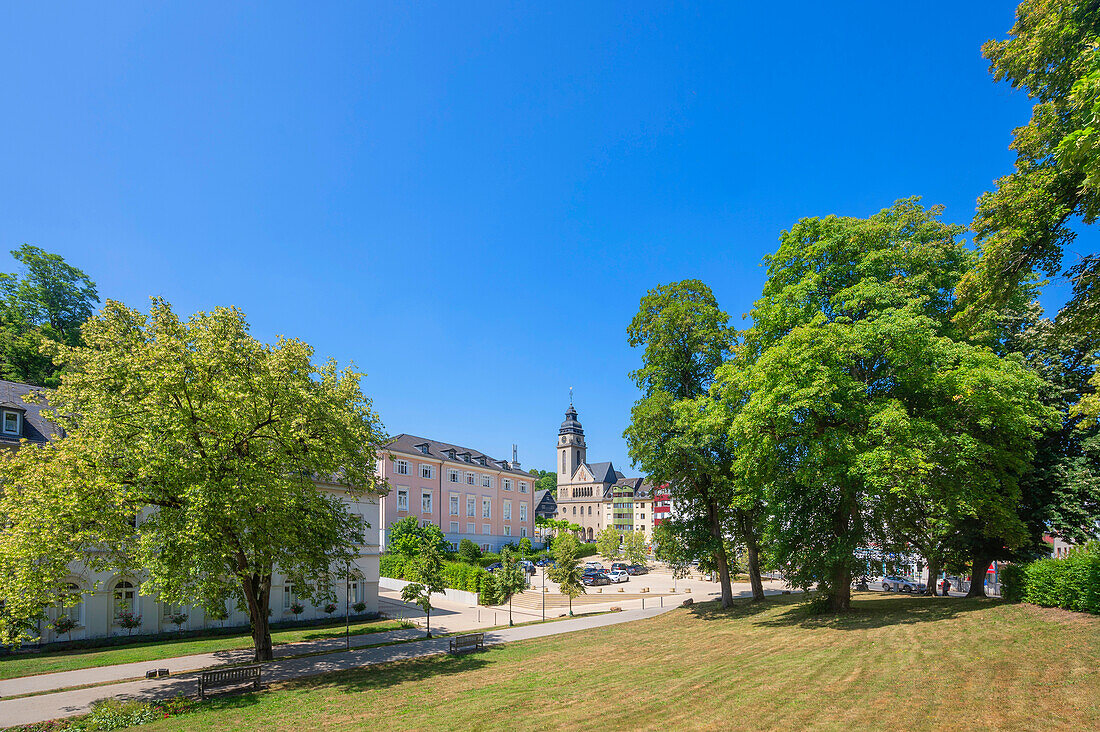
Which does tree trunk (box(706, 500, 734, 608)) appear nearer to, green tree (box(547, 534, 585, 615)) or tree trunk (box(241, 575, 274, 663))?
green tree (box(547, 534, 585, 615))

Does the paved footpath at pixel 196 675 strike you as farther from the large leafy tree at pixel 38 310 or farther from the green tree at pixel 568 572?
the large leafy tree at pixel 38 310

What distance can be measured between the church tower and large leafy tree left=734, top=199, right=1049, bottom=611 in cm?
8865

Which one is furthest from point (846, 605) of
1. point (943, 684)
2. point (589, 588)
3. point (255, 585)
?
point (589, 588)

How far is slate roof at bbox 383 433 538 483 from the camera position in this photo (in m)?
57.9

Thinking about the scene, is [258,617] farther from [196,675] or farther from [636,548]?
[636,548]

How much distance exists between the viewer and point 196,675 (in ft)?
57.8

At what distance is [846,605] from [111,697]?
25.1 meters

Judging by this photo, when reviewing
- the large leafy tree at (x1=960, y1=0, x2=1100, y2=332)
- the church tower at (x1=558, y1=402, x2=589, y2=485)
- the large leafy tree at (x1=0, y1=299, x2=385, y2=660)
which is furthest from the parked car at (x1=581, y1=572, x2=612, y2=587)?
the church tower at (x1=558, y1=402, x2=589, y2=485)

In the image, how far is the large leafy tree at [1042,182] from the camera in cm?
1209

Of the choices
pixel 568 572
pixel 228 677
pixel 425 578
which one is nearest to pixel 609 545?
pixel 568 572

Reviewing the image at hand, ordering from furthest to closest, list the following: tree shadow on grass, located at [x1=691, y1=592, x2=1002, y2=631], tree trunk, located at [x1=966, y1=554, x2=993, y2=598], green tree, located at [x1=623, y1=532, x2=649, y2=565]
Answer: green tree, located at [x1=623, y1=532, x2=649, y2=565]
tree trunk, located at [x1=966, y1=554, x2=993, y2=598]
tree shadow on grass, located at [x1=691, y1=592, x2=1002, y2=631]

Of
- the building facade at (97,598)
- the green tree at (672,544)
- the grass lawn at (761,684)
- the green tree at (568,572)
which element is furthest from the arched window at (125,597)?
the green tree at (672,544)

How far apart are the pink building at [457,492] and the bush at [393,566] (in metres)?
5.79

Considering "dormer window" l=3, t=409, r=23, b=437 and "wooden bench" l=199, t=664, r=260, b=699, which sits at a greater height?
"dormer window" l=3, t=409, r=23, b=437
